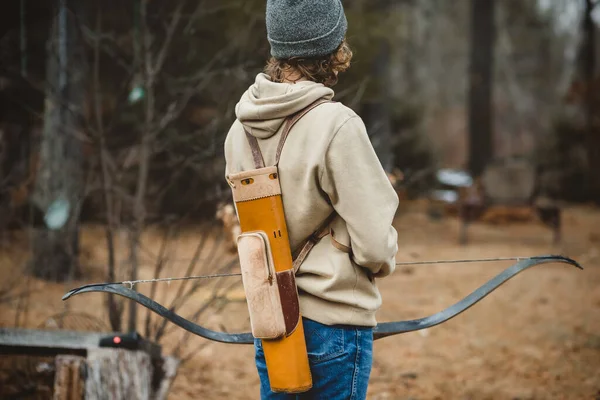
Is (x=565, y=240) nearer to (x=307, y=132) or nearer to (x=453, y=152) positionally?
(x=307, y=132)

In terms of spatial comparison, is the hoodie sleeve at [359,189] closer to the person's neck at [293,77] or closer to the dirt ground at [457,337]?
the person's neck at [293,77]

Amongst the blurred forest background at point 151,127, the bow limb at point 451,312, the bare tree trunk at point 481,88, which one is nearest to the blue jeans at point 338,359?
the bow limb at point 451,312

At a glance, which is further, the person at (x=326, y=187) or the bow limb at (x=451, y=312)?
the bow limb at (x=451, y=312)

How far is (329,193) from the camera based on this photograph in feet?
6.68

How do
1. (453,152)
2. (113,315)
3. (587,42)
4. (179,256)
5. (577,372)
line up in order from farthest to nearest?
(453,152)
(587,42)
(179,256)
(577,372)
(113,315)

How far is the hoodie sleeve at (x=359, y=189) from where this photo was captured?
6.52 ft

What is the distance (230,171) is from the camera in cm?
227

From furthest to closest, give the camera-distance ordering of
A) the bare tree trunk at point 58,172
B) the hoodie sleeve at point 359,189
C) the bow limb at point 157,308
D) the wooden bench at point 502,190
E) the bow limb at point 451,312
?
the wooden bench at point 502,190 < the bare tree trunk at point 58,172 < the bow limb at point 451,312 < the bow limb at point 157,308 < the hoodie sleeve at point 359,189

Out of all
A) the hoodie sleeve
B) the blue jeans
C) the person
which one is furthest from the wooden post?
the hoodie sleeve

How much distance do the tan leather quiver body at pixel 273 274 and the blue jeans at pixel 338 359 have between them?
40mm

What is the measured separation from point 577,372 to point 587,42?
15192 mm

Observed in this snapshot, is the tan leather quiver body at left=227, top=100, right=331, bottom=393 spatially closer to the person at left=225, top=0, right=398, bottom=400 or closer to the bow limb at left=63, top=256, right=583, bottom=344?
the person at left=225, top=0, right=398, bottom=400

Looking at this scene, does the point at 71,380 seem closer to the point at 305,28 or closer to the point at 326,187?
the point at 326,187

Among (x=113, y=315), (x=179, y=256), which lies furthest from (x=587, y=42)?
(x=113, y=315)
